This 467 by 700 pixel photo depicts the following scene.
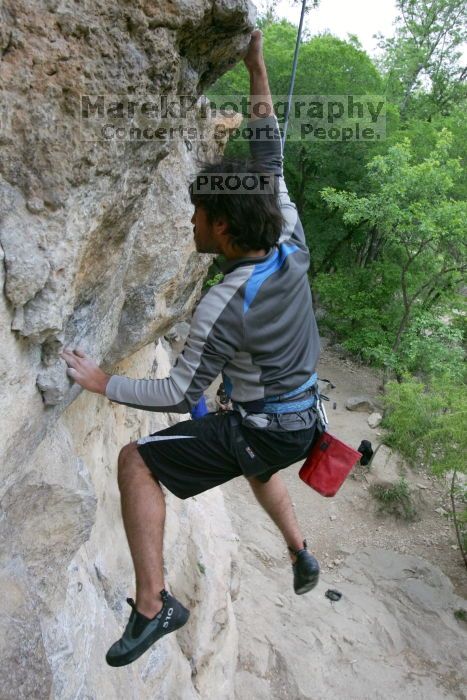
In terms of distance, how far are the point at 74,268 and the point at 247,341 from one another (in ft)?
2.80

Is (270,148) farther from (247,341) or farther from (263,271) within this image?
(247,341)

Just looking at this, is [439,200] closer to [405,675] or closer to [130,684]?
[405,675]

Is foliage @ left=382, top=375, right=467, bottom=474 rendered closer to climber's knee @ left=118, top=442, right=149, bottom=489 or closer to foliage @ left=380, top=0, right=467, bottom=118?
climber's knee @ left=118, top=442, right=149, bottom=489

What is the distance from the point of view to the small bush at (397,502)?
11.1 metres

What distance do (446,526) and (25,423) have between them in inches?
418

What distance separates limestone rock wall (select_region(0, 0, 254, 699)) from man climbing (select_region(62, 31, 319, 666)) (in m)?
0.35

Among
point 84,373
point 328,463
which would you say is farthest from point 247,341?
→ point 328,463

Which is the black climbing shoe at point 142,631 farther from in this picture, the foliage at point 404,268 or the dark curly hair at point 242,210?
the foliage at point 404,268

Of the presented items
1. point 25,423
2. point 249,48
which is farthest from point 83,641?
point 249,48

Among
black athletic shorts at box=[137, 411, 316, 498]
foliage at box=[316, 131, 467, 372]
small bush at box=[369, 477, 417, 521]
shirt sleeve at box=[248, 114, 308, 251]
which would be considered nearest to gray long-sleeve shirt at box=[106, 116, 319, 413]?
black athletic shorts at box=[137, 411, 316, 498]

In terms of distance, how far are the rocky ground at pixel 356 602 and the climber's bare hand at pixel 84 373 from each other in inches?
193

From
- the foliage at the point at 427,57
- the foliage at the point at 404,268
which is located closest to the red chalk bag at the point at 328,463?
the foliage at the point at 404,268

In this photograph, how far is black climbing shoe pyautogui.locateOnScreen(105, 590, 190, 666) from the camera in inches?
107

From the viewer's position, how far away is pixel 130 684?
3844mm
